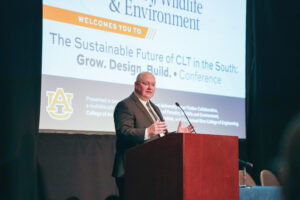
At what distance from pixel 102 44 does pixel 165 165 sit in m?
2.10

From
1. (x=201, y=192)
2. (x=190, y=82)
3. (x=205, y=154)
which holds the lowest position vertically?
(x=201, y=192)

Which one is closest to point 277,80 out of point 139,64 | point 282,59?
point 282,59

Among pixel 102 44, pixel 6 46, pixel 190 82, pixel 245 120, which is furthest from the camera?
pixel 245 120

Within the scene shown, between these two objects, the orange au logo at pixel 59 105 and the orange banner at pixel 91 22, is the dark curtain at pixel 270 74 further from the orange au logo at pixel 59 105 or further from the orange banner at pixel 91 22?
the orange au logo at pixel 59 105

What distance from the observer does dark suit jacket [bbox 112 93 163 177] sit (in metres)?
3.17

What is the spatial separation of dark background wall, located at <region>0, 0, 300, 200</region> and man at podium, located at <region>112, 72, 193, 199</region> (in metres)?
0.93

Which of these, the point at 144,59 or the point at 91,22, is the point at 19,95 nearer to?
the point at 91,22

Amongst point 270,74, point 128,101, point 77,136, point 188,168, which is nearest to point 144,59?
point 77,136

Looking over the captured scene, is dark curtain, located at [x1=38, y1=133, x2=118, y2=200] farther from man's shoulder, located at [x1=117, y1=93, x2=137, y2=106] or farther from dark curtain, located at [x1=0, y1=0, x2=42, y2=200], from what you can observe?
man's shoulder, located at [x1=117, y1=93, x2=137, y2=106]

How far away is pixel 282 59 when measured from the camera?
5.77 m

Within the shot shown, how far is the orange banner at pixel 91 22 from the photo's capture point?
4.02 meters

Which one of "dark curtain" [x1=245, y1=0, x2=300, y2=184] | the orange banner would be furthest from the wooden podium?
"dark curtain" [x1=245, y1=0, x2=300, y2=184]

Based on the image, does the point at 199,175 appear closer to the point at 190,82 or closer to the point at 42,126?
the point at 42,126

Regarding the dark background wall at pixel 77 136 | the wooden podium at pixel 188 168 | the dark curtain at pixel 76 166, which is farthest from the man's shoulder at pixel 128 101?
the dark curtain at pixel 76 166
